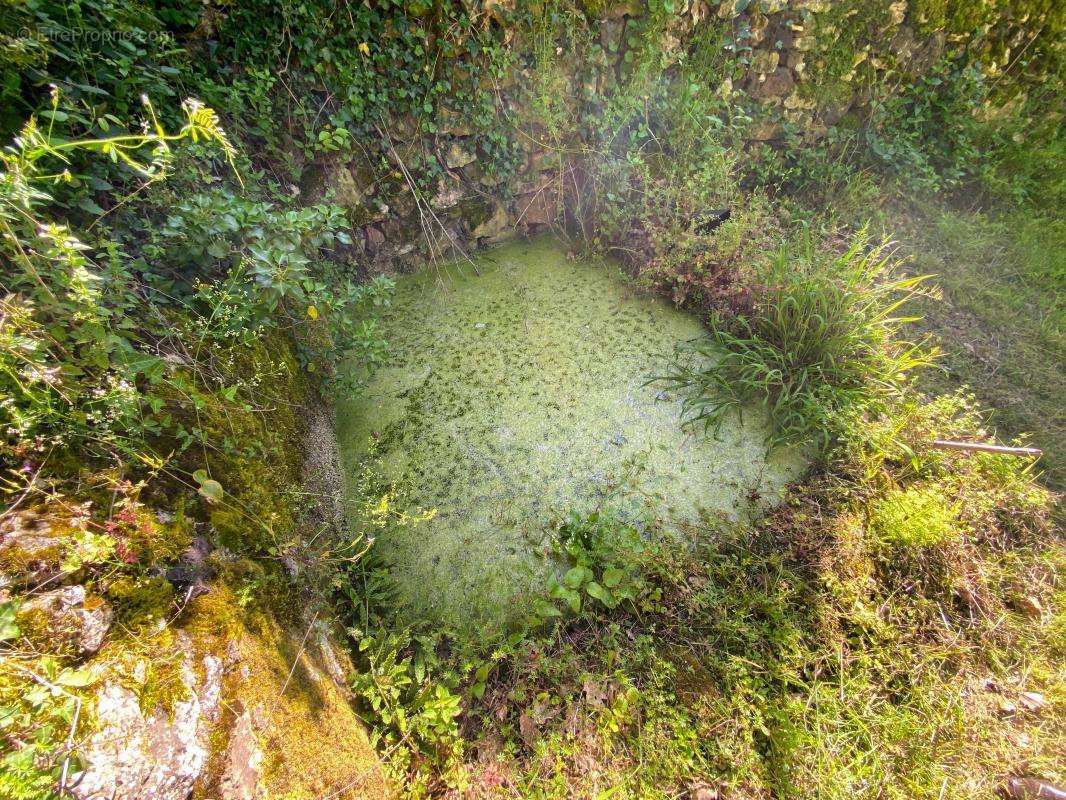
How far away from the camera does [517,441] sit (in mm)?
2023

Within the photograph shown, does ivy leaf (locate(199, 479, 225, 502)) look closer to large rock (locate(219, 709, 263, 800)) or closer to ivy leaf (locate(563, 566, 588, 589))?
large rock (locate(219, 709, 263, 800))

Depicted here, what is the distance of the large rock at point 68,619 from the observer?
0.74 meters

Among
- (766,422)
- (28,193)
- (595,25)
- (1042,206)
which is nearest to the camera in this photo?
(28,193)

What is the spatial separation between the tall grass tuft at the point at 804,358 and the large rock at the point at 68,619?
1.99 m

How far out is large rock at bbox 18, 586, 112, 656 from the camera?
0.74m

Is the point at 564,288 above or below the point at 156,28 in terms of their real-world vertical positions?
below

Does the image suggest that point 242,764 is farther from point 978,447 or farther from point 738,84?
point 738,84

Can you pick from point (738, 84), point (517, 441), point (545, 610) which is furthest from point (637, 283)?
point (545, 610)

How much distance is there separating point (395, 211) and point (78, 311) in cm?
174

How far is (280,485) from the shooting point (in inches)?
56.5

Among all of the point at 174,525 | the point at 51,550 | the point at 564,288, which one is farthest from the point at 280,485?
the point at 564,288

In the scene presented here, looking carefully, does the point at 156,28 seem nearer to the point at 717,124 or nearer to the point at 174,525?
the point at 174,525

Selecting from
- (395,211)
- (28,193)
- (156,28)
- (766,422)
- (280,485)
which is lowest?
(766,422)

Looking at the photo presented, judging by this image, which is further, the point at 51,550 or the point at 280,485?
the point at 280,485
